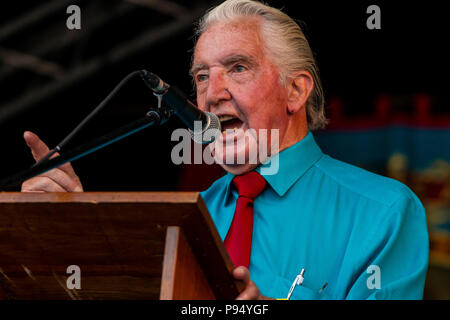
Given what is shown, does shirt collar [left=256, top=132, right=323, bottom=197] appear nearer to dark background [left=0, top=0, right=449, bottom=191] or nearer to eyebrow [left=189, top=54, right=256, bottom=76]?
eyebrow [left=189, top=54, right=256, bottom=76]

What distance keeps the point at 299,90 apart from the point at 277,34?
21cm

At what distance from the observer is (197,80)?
2.06m

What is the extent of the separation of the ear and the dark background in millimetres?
1751

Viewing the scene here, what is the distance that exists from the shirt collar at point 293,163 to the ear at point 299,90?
127mm

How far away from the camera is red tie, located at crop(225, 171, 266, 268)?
1723 millimetres

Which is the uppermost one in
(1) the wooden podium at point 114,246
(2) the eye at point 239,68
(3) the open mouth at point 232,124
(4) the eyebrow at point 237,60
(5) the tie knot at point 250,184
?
(4) the eyebrow at point 237,60

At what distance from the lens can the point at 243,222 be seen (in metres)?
1.76

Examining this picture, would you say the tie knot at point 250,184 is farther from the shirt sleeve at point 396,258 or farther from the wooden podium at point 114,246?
the wooden podium at point 114,246

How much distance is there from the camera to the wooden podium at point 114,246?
1.15 metres

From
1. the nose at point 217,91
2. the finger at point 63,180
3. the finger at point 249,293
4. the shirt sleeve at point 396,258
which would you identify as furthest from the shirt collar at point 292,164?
the finger at point 249,293

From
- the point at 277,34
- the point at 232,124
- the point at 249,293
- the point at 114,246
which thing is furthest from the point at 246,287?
the point at 277,34

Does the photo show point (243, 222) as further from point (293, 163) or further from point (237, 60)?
point (237, 60)

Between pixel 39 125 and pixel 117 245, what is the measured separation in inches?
152

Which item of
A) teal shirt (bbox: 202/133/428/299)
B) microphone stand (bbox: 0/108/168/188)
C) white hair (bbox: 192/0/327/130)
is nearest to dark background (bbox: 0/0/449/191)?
white hair (bbox: 192/0/327/130)
